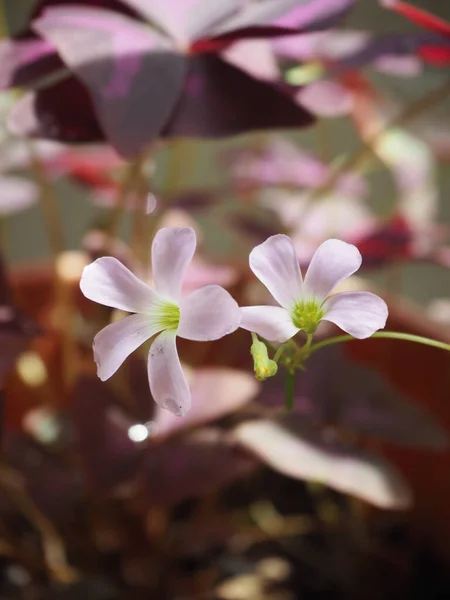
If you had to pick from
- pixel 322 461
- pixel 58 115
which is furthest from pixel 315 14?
pixel 322 461

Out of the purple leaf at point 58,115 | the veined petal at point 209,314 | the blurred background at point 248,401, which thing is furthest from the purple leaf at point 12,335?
the veined petal at point 209,314

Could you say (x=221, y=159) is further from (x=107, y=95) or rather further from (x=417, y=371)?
(x=107, y=95)

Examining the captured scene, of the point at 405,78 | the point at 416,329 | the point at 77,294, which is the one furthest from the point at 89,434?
the point at 405,78

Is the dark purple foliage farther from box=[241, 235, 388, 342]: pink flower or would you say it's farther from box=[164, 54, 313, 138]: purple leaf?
box=[241, 235, 388, 342]: pink flower

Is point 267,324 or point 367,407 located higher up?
point 267,324

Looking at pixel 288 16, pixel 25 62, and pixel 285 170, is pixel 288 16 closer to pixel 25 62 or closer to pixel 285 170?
pixel 25 62

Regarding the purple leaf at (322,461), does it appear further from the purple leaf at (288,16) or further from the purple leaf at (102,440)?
the purple leaf at (288,16)

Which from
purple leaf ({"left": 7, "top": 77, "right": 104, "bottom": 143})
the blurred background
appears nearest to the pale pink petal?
the blurred background
